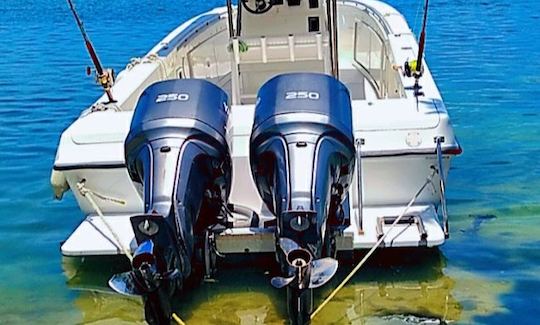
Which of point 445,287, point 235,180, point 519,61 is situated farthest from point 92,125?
point 519,61

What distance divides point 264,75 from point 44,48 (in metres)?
9.29

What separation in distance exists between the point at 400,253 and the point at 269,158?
1474mm

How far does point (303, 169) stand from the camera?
3.18 m

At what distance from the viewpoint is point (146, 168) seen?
130 inches

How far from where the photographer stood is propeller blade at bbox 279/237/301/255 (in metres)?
2.94

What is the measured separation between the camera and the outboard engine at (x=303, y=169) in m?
2.93

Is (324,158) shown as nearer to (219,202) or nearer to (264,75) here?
(219,202)

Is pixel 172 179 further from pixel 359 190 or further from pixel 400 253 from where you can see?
pixel 400 253

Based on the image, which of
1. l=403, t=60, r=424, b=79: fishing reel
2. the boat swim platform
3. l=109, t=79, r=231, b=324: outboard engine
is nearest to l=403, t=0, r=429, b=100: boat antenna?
l=403, t=60, r=424, b=79: fishing reel

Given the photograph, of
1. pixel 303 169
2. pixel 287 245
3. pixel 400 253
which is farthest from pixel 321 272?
pixel 400 253

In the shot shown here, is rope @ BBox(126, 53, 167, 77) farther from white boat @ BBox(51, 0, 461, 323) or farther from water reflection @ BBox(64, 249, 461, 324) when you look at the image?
water reflection @ BBox(64, 249, 461, 324)

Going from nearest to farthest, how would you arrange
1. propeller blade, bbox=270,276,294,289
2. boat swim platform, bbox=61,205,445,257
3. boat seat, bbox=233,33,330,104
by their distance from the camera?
1. propeller blade, bbox=270,276,294,289
2. boat swim platform, bbox=61,205,445,257
3. boat seat, bbox=233,33,330,104

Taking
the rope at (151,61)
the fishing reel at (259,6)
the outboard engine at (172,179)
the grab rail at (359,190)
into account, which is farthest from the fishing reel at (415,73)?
the rope at (151,61)

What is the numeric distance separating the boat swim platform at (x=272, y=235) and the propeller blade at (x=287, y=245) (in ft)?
2.66
